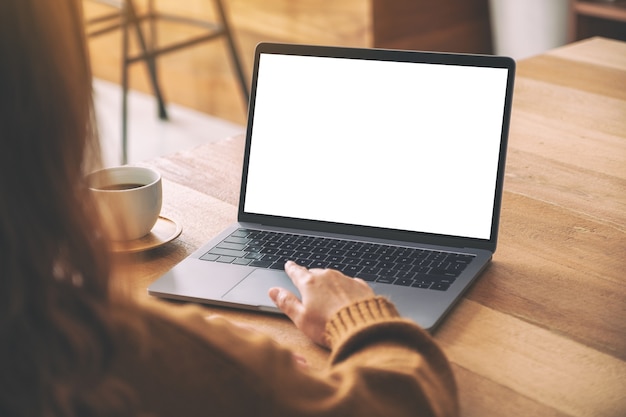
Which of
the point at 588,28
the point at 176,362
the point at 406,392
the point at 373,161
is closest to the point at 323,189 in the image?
the point at 373,161

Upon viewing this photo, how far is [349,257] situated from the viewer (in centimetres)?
100

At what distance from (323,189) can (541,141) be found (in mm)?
492

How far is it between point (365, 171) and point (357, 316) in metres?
0.30

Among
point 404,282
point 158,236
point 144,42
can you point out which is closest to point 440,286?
point 404,282

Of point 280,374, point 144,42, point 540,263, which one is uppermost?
point 280,374

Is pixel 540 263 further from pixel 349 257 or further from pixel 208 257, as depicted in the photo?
pixel 208 257

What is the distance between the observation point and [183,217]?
1.15 meters

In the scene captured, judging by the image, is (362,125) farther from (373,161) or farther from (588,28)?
(588,28)

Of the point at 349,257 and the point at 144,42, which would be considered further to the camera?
the point at 144,42

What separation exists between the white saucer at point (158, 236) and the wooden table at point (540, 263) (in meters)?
0.01

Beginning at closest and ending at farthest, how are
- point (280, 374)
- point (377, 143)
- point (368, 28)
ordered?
1. point (280, 374)
2. point (377, 143)
3. point (368, 28)

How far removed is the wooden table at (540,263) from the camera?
78cm

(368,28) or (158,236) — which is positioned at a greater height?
(158,236)

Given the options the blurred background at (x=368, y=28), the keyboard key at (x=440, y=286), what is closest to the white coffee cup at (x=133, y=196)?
the keyboard key at (x=440, y=286)
